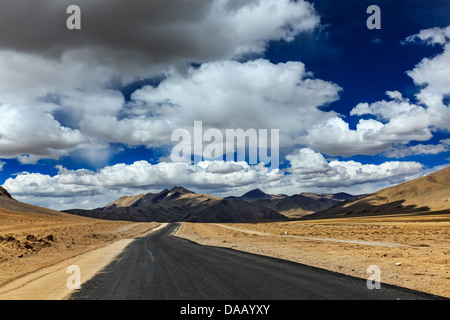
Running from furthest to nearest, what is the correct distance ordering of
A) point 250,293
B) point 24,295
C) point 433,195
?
point 433,195 < point 24,295 < point 250,293

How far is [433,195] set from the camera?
175875 millimetres

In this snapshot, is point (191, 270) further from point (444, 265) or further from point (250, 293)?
point (444, 265)

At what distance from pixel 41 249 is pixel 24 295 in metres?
22.7

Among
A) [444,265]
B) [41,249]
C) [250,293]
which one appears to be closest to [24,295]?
[250,293]

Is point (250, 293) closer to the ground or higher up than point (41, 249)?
higher up

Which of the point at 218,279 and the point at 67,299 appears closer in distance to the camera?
the point at 67,299
